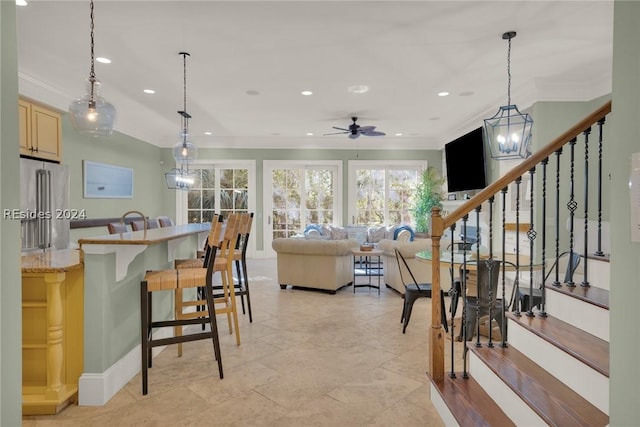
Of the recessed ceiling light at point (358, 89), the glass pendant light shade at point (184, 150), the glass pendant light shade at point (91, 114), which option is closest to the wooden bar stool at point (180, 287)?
the glass pendant light shade at point (91, 114)

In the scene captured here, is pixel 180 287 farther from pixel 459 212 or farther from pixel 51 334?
pixel 459 212

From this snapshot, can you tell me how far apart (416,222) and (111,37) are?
6691mm

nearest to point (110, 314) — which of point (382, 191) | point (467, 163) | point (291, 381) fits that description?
point (291, 381)

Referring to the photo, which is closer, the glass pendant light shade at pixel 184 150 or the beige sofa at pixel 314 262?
the glass pendant light shade at pixel 184 150

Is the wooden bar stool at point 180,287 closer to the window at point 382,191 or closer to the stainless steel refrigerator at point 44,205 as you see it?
the stainless steel refrigerator at point 44,205

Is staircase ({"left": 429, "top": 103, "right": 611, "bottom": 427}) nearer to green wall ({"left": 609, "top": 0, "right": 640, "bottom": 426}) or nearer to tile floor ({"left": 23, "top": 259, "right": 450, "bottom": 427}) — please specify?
tile floor ({"left": 23, "top": 259, "right": 450, "bottom": 427})

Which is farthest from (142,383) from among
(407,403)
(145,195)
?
(145,195)

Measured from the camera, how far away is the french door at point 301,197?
8758mm

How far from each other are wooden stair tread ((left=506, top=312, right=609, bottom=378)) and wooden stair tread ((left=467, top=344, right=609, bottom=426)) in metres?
0.18

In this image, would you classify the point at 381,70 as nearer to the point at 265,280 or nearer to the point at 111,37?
the point at 111,37

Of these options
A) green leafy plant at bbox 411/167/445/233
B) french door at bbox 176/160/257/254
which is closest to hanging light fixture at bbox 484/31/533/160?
green leafy plant at bbox 411/167/445/233

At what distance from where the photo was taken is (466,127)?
6.97 meters

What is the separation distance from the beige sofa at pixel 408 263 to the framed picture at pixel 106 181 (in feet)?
15.1

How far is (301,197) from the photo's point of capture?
880 centimetres
